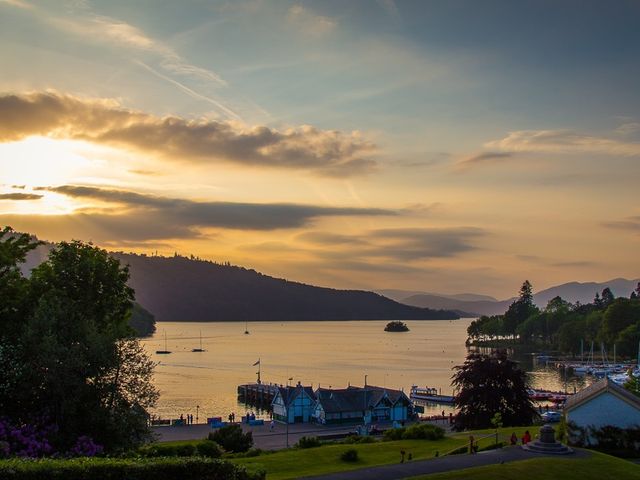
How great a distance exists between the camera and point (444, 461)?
106ft

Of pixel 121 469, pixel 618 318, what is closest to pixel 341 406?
pixel 121 469

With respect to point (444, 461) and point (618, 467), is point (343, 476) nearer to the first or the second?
point (444, 461)

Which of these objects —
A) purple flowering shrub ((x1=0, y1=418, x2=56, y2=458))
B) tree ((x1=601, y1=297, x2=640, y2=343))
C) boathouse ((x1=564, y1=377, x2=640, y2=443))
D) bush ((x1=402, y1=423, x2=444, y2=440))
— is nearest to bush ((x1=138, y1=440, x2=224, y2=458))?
purple flowering shrub ((x1=0, y1=418, x2=56, y2=458))

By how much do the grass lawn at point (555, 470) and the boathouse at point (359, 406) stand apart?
165 feet

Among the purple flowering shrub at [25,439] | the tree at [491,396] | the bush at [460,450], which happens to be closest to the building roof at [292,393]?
the tree at [491,396]

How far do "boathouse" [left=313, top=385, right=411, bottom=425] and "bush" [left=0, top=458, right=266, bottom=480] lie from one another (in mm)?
60195

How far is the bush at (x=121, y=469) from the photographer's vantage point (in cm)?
1933

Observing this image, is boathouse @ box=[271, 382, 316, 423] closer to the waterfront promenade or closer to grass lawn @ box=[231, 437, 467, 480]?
the waterfront promenade

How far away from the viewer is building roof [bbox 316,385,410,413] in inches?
3231

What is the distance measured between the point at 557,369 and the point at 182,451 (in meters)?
135

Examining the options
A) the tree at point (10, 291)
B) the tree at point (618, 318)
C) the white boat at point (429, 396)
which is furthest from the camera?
the tree at point (618, 318)

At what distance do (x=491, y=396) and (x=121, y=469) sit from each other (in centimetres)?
4763

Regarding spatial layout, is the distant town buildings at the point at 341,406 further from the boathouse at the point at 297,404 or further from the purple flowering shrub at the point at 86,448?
the purple flowering shrub at the point at 86,448

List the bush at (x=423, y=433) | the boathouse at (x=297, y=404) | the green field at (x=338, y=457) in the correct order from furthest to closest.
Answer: the boathouse at (x=297, y=404), the bush at (x=423, y=433), the green field at (x=338, y=457)
